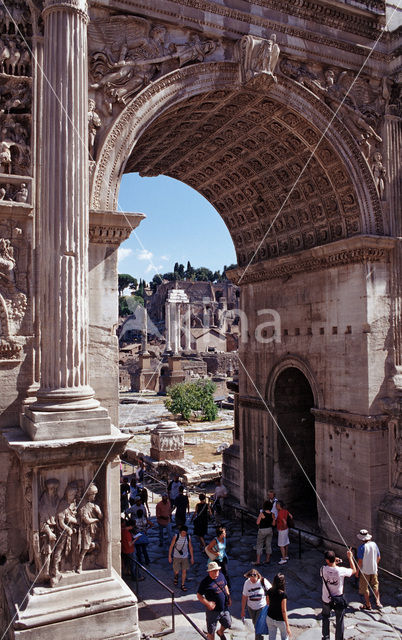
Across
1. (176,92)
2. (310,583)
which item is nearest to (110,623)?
(310,583)

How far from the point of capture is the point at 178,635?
8188 mm

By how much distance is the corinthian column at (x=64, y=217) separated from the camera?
23.6ft

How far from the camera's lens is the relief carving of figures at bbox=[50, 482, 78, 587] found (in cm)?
Answer: 659

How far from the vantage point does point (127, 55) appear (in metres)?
9.01

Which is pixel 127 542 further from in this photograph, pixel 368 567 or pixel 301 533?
pixel 301 533

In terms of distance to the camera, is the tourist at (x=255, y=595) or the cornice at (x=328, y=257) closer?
the tourist at (x=255, y=595)

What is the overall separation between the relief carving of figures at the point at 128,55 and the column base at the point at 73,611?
6962mm

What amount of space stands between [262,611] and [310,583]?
3.48 m

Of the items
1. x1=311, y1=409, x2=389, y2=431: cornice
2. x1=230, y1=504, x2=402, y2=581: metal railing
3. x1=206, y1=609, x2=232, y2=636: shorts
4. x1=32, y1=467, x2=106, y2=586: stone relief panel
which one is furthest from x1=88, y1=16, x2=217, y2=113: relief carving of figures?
x1=230, y1=504, x2=402, y2=581: metal railing

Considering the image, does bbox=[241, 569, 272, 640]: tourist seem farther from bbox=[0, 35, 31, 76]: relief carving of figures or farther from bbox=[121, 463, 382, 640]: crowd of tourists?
bbox=[0, 35, 31, 76]: relief carving of figures

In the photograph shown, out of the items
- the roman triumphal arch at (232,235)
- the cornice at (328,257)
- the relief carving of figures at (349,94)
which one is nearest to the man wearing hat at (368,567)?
the roman triumphal arch at (232,235)

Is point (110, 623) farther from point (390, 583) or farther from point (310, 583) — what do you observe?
point (390, 583)

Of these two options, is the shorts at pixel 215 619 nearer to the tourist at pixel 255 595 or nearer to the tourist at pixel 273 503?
the tourist at pixel 255 595

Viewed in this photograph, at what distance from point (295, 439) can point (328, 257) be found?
4879 millimetres
